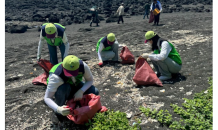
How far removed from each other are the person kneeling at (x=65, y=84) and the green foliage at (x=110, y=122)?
0.39 m

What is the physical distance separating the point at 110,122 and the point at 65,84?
0.86m

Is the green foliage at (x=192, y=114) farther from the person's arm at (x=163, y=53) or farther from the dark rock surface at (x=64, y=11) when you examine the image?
the dark rock surface at (x=64, y=11)

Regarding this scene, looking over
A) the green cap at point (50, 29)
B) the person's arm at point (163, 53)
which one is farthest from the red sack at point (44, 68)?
the person's arm at point (163, 53)

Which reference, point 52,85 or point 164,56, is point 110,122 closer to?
point 52,85

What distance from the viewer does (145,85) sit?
4.04m

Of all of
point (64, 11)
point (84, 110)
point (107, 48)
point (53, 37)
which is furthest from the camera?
point (64, 11)

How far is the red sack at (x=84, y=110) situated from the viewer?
2.73 m

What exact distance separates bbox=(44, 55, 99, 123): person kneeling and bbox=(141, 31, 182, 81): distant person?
1.53 m

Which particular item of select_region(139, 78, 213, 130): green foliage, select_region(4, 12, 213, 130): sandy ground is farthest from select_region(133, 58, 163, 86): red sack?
select_region(139, 78, 213, 130): green foliage

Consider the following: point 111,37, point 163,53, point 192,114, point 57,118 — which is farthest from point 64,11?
point 192,114

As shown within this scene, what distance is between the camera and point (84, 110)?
2.74 m

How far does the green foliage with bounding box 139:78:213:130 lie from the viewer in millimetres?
2494

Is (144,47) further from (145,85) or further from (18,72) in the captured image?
(18,72)

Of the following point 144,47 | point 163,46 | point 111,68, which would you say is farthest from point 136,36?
point 163,46
